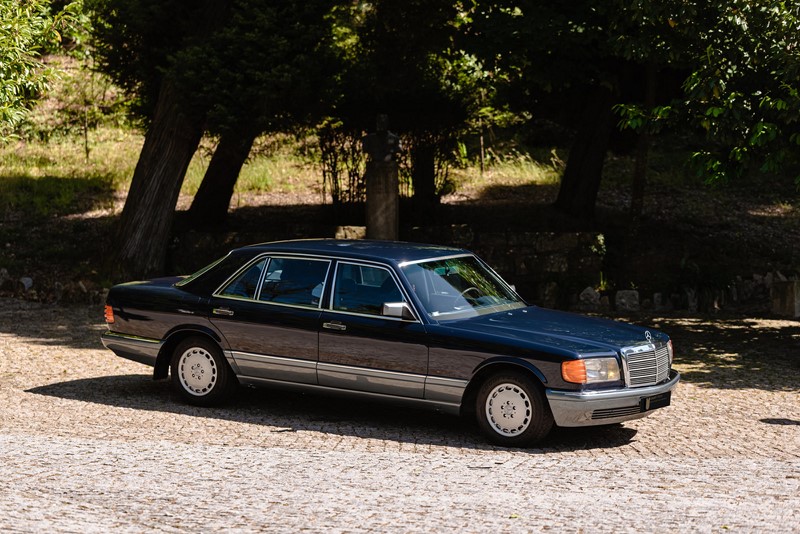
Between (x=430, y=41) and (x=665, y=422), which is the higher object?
(x=430, y=41)

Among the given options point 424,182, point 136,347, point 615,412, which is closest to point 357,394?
point 615,412

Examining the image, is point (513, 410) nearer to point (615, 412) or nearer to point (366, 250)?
point (615, 412)

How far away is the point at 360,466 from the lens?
770 cm

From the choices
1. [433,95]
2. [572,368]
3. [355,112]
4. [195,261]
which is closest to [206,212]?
[195,261]

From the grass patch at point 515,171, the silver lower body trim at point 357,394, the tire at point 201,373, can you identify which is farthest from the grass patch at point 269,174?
the silver lower body trim at point 357,394

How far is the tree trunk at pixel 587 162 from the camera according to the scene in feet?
68.3

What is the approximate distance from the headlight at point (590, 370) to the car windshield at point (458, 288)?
1.14 m

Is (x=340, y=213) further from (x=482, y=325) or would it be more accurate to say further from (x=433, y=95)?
(x=482, y=325)

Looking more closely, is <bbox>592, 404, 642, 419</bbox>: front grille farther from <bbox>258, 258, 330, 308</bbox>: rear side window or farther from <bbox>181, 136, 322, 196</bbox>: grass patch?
<bbox>181, 136, 322, 196</bbox>: grass patch

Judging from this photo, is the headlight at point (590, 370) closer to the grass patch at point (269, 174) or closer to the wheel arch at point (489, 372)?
the wheel arch at point (489, 372)

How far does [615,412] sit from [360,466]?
2.06 metres

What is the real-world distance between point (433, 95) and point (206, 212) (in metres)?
4.90

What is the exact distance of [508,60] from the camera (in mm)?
17812

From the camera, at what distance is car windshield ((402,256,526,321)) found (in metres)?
9.05
